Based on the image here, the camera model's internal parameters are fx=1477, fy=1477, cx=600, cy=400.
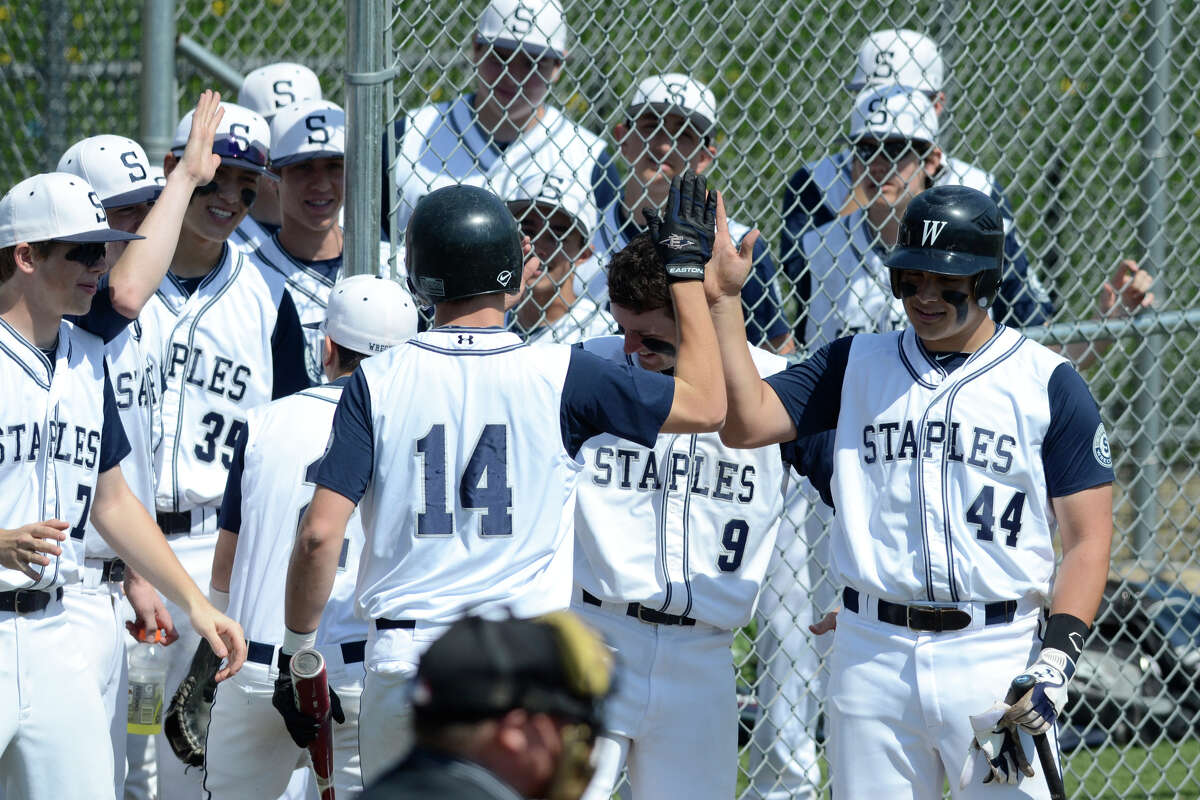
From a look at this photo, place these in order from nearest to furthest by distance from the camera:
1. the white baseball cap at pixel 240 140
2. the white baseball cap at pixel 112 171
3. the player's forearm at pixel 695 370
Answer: the player's forearm at pixel 695 370 < the white baseball cap at pixel 112 171 < the white baseball cap at pixel 240 140

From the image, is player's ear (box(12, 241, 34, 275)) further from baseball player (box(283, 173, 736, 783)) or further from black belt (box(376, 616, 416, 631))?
black belt (box(376, 616, 416, 631))

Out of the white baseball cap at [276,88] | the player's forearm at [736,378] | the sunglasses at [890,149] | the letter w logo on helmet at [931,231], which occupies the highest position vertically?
the white baseball cap at [276,88]

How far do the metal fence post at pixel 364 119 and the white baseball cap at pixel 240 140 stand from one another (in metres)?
0.61

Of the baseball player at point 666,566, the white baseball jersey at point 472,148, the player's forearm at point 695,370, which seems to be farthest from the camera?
A: the white baseball jersey at point 472,148

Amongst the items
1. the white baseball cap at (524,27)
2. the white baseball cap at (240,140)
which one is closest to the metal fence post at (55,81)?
the white baseball cap at (240,140)

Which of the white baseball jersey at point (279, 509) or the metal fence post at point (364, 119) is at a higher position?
the metal fence post at point (364, 119)

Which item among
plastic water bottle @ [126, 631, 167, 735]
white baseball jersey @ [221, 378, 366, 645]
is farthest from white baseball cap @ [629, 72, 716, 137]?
plastic water bottle @ [126, 631, 167, 735]

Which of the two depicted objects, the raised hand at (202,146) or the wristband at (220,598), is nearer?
the wristband at (220,598)

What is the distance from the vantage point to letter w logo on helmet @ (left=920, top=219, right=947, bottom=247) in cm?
324

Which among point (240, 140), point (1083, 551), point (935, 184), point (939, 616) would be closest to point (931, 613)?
point (939, 616)

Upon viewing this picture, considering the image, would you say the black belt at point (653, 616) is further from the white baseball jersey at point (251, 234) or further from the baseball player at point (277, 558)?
the white baseball jersey at point (251, 234)

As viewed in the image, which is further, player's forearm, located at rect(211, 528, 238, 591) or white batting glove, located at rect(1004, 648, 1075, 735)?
player's forearm, located at rect(211, 528, 238, 591)

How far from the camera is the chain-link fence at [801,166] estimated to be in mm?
4438

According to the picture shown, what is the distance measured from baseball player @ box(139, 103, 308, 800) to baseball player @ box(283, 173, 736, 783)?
4.29 feet
